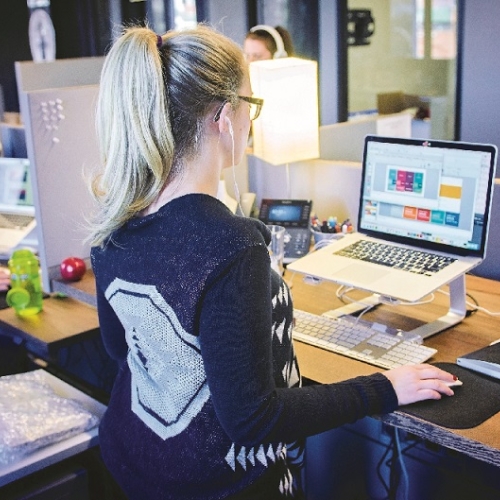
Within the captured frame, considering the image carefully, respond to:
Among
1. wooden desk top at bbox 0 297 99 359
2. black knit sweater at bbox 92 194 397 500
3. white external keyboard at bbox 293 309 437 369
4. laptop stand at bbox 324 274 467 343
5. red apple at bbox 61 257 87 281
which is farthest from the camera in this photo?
red apple at bbox 61 257 87 281

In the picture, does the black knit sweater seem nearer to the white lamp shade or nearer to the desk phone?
the desk phone

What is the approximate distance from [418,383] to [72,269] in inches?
47.1

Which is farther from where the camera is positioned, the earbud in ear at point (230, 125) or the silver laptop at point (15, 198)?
the silver laptop at point (15, 198)

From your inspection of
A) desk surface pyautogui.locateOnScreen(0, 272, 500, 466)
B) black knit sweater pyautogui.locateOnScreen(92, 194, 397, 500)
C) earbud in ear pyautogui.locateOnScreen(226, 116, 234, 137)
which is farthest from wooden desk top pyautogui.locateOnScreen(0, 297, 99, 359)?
earbud in ear pyautogui.locateOnScreen(226, 116, 234, 137)

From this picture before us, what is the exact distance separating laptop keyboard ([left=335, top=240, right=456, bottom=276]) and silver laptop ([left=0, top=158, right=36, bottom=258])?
1.31 metres

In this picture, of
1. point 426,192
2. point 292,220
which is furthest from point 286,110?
point 426,192

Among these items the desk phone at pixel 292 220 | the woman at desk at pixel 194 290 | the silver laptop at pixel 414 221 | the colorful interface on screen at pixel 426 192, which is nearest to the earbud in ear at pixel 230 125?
the woman at desk at pixel 194 290

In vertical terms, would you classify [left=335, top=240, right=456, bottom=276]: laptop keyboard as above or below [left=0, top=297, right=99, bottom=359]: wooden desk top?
above

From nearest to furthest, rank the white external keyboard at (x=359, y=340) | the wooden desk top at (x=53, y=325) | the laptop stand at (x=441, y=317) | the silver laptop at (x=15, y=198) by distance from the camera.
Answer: the white external keyboard at (x=359, y=340) < the laptop stand at (x=441, y=317) < the wooden desk top at (x=53, y=325) < the silver laptop at (x=15, y=198)

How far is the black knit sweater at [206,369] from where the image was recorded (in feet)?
3.68

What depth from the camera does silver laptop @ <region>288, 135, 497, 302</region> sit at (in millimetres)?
1745

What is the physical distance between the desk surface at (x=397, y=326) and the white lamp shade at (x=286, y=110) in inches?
16.7

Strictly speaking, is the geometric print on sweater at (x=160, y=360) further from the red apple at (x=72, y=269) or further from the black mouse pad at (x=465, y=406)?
the red apple at (x=72, y=269)

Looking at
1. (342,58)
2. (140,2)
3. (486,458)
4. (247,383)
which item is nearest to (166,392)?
(247,383)
